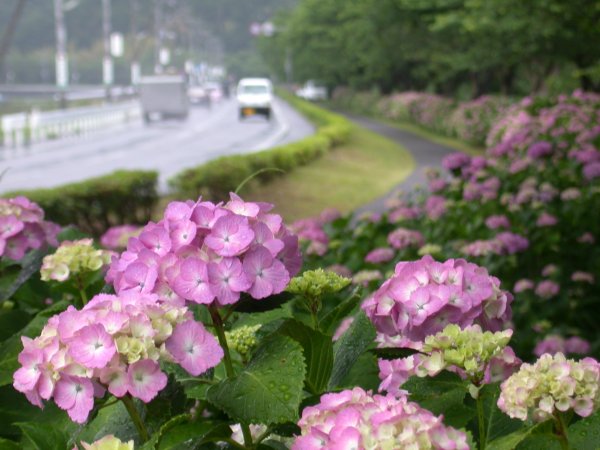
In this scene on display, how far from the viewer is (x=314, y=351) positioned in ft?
5.17

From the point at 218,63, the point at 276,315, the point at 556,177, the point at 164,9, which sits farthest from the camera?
the point at 218,63

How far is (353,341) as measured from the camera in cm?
165

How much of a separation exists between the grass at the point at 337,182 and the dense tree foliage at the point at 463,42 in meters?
3.10

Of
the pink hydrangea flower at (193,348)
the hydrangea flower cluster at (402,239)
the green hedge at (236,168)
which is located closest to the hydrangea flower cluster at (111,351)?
the pink hydrangea flower at (193,348)

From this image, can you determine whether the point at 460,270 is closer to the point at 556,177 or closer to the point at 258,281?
the point at 258,281

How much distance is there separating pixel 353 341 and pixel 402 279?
124 mm

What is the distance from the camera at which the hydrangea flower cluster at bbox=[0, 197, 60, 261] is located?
8.23 feet

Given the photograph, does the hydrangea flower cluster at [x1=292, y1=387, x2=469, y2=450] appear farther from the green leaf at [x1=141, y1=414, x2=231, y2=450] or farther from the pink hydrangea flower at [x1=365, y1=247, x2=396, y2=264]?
the pink hydrangea flower at [x1=365, y1=247, x2=396, y2=264]

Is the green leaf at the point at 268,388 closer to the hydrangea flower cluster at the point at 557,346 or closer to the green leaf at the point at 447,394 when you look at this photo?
the green leaf at the point at 447,394

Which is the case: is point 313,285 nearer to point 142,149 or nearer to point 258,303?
point 258,303

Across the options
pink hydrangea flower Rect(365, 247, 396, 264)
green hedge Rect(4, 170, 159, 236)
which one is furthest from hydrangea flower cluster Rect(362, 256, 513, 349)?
green hedge Rect(4, 170, 159, 236)

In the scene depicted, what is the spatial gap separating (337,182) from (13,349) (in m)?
17.6

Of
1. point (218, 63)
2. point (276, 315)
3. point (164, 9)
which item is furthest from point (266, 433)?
point (218, 63)

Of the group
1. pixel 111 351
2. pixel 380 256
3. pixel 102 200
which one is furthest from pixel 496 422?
pixel 102 200
